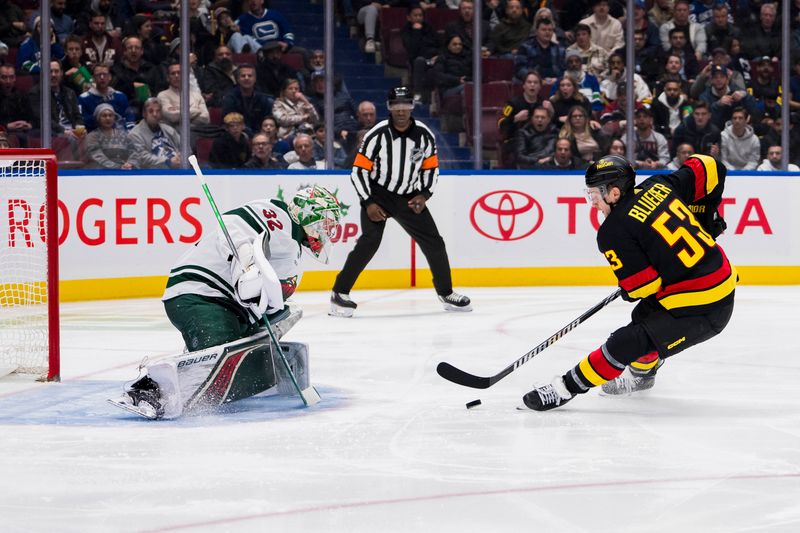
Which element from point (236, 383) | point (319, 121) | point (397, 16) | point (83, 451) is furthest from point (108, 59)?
point (83, 451)

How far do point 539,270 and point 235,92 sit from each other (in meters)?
2.28

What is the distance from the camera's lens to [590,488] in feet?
9.28

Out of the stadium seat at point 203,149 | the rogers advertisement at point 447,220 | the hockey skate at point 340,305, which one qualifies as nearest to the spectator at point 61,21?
the rogers advertisement at point 447,220

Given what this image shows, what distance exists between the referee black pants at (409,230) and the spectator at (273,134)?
123 centimetres

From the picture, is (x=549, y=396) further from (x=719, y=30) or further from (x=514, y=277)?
(x=719, y=30)

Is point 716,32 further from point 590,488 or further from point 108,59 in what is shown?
point 590,488

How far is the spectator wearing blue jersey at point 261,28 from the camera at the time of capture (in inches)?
310

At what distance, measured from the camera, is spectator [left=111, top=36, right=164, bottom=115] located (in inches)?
288

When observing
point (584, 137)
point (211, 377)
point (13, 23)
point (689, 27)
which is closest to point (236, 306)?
point (211, 377)

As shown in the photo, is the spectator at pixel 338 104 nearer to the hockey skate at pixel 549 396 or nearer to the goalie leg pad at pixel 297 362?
the goalie leg pad at pixel 297 362

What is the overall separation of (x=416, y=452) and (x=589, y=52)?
5845mm

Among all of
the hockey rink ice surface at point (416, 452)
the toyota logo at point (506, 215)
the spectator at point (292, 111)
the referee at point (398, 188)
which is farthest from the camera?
the toyota logo at point (506, 215)

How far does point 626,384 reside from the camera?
4090mm

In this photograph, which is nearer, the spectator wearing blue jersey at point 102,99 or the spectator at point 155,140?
the spectator wearing blue jersey at point 102,99
